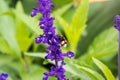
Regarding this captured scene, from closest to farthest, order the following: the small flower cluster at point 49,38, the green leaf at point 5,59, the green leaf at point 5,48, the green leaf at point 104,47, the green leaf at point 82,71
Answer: the small flower cluster at point 49,38 → the green leaf at point 82,71 → the green leaf at point 104,47 → the green leaf at point 5,48 → the green leaf at point 5,59

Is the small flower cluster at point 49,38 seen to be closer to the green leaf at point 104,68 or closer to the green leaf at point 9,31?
the green leaf at point 104,68

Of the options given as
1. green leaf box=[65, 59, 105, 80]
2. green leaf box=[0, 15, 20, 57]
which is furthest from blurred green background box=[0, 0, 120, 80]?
green leaf box=[65, 59, 105, 80]

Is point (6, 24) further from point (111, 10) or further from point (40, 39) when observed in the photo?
point (40, 39)

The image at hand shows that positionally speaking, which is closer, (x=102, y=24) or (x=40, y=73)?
(x=40, y=73)

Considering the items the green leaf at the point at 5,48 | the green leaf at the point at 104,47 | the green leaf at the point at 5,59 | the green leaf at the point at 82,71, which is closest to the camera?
the green leaf at the point at 82,71

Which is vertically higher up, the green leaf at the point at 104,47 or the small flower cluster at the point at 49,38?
the green leaf at the point at 104,47

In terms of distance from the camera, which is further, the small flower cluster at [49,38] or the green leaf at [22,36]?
the green leaf at [22,36]

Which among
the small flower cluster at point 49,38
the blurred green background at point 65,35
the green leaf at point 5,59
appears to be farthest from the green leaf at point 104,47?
the small flower cluster at point 49,38

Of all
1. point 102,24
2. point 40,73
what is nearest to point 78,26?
point 40,73

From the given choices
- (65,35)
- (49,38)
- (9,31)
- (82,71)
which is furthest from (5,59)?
(49,38)
